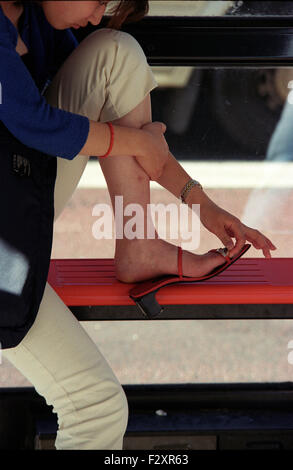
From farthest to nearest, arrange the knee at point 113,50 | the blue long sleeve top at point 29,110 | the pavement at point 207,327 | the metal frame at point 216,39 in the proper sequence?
the pavement at point 207,327
the metal frame at point 216,39
the knee at point 113,50
the blue long sleeve top at point 29,110

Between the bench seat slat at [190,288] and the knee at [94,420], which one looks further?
the bench seat slat at [190,288]

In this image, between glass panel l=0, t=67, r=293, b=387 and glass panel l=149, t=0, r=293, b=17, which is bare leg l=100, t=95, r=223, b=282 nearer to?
glass panel l=149, t=0, r=293, b=17

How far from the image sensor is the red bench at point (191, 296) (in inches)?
56.9

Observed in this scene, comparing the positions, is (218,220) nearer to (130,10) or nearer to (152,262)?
(152,262)

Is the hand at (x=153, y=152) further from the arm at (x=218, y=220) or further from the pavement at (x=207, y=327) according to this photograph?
the pavement at (x=207, y=327)

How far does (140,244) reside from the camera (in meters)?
1.50

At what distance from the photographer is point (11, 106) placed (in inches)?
45.6

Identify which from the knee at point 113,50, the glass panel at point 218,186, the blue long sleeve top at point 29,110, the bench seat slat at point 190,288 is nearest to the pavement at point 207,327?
the glass panel at point 218,186

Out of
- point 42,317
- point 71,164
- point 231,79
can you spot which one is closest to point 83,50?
point 71,164

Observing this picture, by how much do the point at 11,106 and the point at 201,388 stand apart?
1142 millimetres

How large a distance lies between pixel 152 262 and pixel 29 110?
495 millimetres

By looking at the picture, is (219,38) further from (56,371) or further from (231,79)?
(56,371)

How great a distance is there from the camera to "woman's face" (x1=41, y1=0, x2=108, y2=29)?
116 centimetres

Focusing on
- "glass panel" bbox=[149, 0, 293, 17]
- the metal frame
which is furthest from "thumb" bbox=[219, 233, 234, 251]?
"glass panel" bbox=[149, 0, 293, 17]
